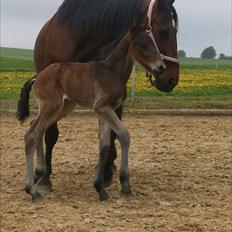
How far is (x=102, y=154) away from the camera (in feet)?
16.0

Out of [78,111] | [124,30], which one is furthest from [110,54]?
[78,111]

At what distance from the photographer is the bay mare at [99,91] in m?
4.66

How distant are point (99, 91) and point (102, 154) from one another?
532mm

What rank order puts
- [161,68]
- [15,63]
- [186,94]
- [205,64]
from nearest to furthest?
[161,68]
[186,94]
[15,63]
[205,64]

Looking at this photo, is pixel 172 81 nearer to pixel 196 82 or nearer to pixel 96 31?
pixel 96 31

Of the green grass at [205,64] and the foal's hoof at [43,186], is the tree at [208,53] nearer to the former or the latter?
the green grass at [205,64]

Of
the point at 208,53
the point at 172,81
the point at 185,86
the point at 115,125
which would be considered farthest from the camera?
the point at 208,53

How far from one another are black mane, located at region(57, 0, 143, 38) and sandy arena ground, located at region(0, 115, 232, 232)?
1486mm

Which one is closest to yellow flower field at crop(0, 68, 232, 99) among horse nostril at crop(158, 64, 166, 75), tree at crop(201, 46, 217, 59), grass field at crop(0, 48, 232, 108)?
grass field at crop(0, 48, 232, 108)

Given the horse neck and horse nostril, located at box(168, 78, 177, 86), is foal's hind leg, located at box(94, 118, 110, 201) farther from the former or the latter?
horse nostril, located at box(168, 78, 177, 86)

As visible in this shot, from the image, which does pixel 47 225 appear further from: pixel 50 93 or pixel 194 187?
pixel 194 187

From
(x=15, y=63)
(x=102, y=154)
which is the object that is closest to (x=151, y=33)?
(x=102, y=154)

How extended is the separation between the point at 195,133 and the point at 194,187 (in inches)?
128

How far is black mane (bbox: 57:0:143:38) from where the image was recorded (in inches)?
201
